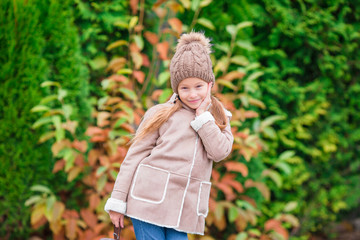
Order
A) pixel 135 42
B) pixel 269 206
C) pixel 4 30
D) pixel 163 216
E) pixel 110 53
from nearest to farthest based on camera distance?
pixel 163 216, pixel 4 30, pixel 135 42, pixel 110 53, pixel 269 206

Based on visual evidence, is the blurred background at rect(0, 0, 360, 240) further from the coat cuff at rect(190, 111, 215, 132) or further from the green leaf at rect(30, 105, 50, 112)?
the coat cuff at rect(190, 111, 215, 132)

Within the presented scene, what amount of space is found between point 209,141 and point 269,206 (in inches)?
96.8

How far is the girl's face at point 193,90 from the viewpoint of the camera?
1.85 meters

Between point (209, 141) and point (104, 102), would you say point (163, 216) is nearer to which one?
point (209, 141)

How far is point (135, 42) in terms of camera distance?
3.22 meters

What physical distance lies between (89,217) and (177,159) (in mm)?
1472

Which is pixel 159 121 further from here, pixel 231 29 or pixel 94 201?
pixel 231 29

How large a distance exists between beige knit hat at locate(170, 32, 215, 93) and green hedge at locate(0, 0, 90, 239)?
152 cm

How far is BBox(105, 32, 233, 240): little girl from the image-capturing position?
1.82 metres

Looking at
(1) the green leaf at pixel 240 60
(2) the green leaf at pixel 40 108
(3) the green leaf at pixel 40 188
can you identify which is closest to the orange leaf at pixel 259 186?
(1) the green leaf at pixel 240 60

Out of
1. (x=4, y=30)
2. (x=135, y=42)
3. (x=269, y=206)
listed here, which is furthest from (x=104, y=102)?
(x=269, y=206)

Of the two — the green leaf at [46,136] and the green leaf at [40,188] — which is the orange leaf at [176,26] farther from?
the green leaf at [40,188]

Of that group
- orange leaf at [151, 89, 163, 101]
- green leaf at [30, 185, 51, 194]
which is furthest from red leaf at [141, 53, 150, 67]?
green leaf at [30, 185, 51, 194]

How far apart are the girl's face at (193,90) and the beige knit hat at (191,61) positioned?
0.08 feet
